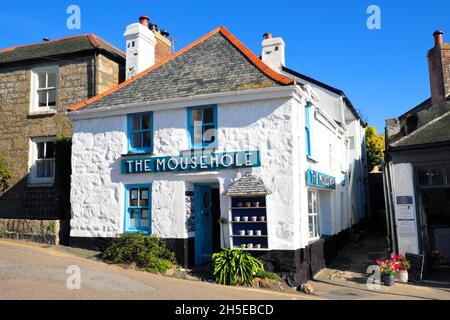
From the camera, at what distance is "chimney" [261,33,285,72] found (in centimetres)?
1639

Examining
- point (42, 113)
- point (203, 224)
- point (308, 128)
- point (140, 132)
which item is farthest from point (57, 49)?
point (308, 128)

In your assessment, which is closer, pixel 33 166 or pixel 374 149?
pixel 33 166

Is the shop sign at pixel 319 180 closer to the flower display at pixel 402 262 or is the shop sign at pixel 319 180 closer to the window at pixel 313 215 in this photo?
the window at pixel 313 215

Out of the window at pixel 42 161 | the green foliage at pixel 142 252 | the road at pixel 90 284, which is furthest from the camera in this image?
the window at pixel 42 161

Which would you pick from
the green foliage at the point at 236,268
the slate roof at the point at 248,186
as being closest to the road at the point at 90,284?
the green foliage at the point at 236,268

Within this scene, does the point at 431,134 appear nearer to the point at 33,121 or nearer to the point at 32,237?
the point at 32,237

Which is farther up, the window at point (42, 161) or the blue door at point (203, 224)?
the window at point (42, 161)

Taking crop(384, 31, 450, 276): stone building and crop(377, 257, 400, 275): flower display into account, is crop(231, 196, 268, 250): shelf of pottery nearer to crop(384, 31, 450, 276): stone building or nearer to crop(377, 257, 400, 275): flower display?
crop(377, 257, 400, 275): flower display

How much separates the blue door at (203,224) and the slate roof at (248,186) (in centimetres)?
180

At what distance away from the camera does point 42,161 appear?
16.7 metres

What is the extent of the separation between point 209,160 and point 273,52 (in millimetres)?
7111

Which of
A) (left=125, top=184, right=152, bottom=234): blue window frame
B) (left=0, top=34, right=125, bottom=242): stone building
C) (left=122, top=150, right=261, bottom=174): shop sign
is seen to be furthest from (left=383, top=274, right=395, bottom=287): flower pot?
(left=0, top=34, right=125, bottom=242): stone building

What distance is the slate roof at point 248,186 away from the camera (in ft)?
36.3

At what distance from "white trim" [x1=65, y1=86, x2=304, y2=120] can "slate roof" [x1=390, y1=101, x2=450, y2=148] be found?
132 inches
